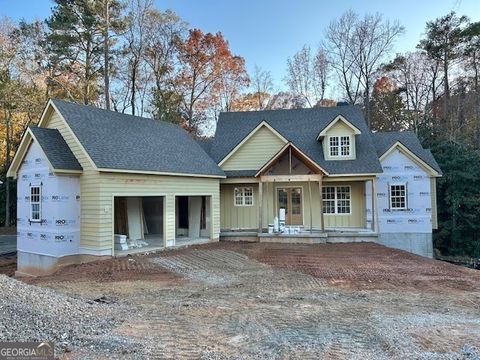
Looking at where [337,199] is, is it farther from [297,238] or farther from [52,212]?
[52,212]

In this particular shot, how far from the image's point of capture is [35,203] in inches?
525

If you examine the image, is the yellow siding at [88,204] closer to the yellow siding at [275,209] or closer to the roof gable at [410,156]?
the yellow siding at [275,209]

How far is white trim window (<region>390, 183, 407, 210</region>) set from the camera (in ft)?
60.5

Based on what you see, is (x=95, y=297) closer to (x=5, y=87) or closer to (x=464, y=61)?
(x=5, y=87)

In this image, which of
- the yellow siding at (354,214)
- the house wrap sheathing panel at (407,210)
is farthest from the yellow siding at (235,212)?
the house wrap sheathing panel at (407,210)

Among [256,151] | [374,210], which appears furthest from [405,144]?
[256,151]

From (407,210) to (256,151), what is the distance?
8.01 meters

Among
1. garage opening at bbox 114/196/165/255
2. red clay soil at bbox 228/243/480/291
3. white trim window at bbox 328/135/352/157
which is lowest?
red clay soil at bbox 228/243/480/291

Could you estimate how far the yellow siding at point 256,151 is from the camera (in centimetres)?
1925

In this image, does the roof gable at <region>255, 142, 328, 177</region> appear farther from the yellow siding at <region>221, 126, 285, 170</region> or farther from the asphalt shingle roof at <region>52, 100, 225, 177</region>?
the asphalt shingle roof at <region>52, 100, 225, 177</region>

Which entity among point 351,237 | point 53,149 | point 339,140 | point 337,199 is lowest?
point 351,237

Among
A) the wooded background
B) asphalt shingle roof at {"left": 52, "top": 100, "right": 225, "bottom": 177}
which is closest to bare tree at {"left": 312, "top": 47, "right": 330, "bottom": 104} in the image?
the wooded background

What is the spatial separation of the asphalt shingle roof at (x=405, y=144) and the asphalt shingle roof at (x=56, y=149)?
14139 millimetres

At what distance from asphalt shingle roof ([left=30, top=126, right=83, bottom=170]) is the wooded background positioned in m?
14.0
